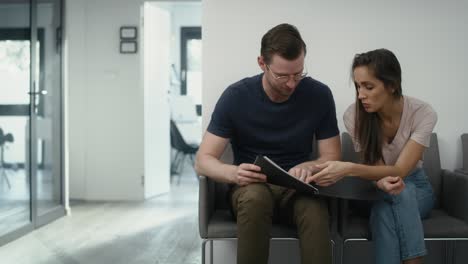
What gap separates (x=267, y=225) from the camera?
75.2 inches

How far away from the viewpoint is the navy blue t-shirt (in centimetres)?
221

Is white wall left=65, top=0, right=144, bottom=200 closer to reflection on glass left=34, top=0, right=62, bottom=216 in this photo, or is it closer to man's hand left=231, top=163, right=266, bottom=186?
reflection on glass left=34, top=0, right=62, bottom=216

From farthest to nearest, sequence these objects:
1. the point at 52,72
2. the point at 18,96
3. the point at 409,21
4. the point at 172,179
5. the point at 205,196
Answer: the point at 172,179
the point at 52,72
the point at 18,96
the point at 409,21
the point at 205,196

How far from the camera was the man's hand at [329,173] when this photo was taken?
6.38 feet

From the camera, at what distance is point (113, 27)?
556 cm

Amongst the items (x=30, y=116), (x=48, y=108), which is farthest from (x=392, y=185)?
(x=48, y=108)

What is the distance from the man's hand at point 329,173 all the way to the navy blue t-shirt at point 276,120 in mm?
264

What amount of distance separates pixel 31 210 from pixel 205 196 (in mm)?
2437

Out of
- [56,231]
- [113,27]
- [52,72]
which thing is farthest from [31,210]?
[113,27]

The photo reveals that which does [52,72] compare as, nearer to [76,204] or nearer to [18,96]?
[18,96]

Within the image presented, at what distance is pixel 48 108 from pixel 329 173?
3186mm

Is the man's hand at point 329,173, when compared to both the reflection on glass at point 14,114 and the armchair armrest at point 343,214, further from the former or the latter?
the reflection on glass at point 14,114

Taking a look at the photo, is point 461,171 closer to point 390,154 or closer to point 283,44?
point 390,154

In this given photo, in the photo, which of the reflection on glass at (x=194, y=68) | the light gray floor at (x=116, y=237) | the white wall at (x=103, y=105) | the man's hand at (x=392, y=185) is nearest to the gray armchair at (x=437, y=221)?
the man's hand at (x=392, y=185)
